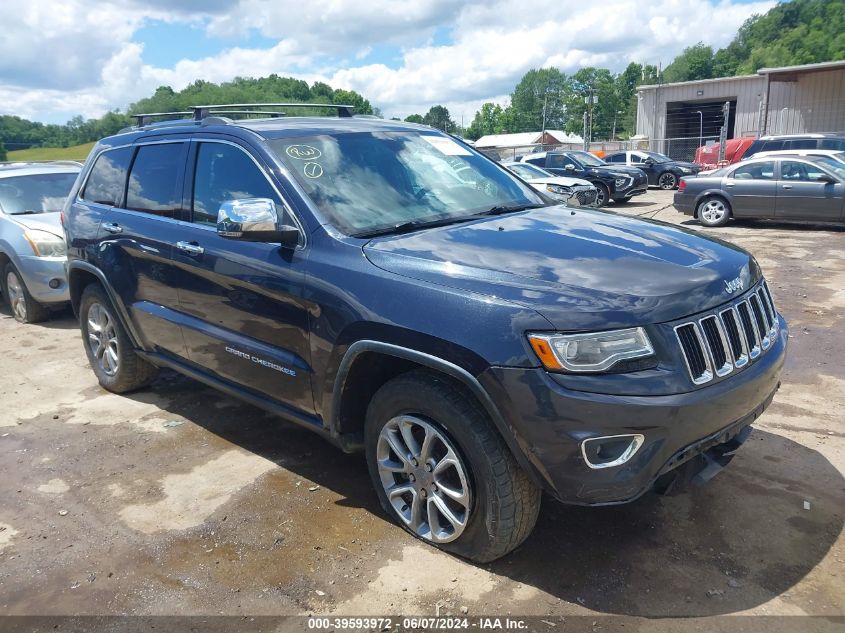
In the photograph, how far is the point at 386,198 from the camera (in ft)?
11.8

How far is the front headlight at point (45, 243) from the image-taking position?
294 inches

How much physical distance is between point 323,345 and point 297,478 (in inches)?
42.7

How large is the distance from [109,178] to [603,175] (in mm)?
15130

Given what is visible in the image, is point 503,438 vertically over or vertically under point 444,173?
under

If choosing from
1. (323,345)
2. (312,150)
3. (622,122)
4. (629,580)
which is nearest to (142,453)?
(323,345)

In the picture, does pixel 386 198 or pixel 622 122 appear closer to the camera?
pixel 386 198

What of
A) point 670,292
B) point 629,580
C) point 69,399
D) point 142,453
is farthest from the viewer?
point 69,399

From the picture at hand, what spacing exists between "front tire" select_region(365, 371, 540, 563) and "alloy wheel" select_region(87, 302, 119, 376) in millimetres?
2874

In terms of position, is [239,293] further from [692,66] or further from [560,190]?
[692,66]

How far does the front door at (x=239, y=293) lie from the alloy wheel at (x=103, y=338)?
130cm

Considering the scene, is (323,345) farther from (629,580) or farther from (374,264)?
(629,580)

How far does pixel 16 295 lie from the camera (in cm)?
799

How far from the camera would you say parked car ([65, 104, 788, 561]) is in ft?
8.31

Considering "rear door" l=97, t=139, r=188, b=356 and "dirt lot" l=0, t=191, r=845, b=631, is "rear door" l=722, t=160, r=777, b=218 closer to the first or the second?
"dirt lot" l=0, t=191, r=845, b=631
